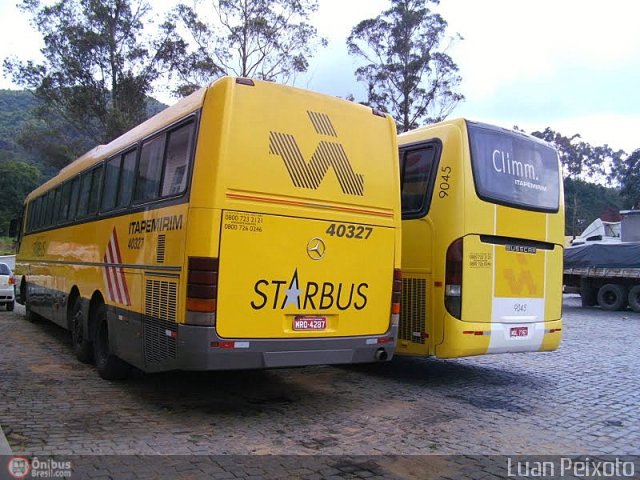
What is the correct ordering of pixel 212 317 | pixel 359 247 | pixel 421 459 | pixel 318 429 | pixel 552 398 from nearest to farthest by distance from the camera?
pixel 421 459 < pixel 212 317 < pixel 318 429 < pixel 359 247 < pixel 552 398

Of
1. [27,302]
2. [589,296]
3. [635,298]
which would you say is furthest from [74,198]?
[589,296]

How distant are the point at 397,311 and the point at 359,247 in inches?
35.4

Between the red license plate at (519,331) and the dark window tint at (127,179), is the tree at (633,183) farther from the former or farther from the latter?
the dark window tint at (127,179)

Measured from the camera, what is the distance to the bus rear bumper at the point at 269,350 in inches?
204

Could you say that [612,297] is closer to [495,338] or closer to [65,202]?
Result: [495,338]

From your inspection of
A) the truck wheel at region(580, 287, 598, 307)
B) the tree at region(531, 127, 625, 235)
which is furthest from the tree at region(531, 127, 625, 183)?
the truck wheel at region(580, 287, 598, 307)

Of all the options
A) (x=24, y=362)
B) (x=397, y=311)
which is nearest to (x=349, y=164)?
(x=397, y=311)

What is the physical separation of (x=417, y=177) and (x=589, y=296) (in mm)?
→ 15221

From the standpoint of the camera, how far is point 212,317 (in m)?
5.21

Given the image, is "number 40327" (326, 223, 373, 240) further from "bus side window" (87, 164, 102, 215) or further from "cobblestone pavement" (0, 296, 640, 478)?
"bus side window" (87, 164, 102, 215)

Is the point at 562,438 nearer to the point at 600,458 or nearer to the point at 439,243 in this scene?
the point at 600,458

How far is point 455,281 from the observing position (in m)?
7.04

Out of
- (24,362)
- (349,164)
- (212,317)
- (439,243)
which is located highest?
(349,164)

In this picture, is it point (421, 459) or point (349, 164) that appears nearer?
point (421, 459)
